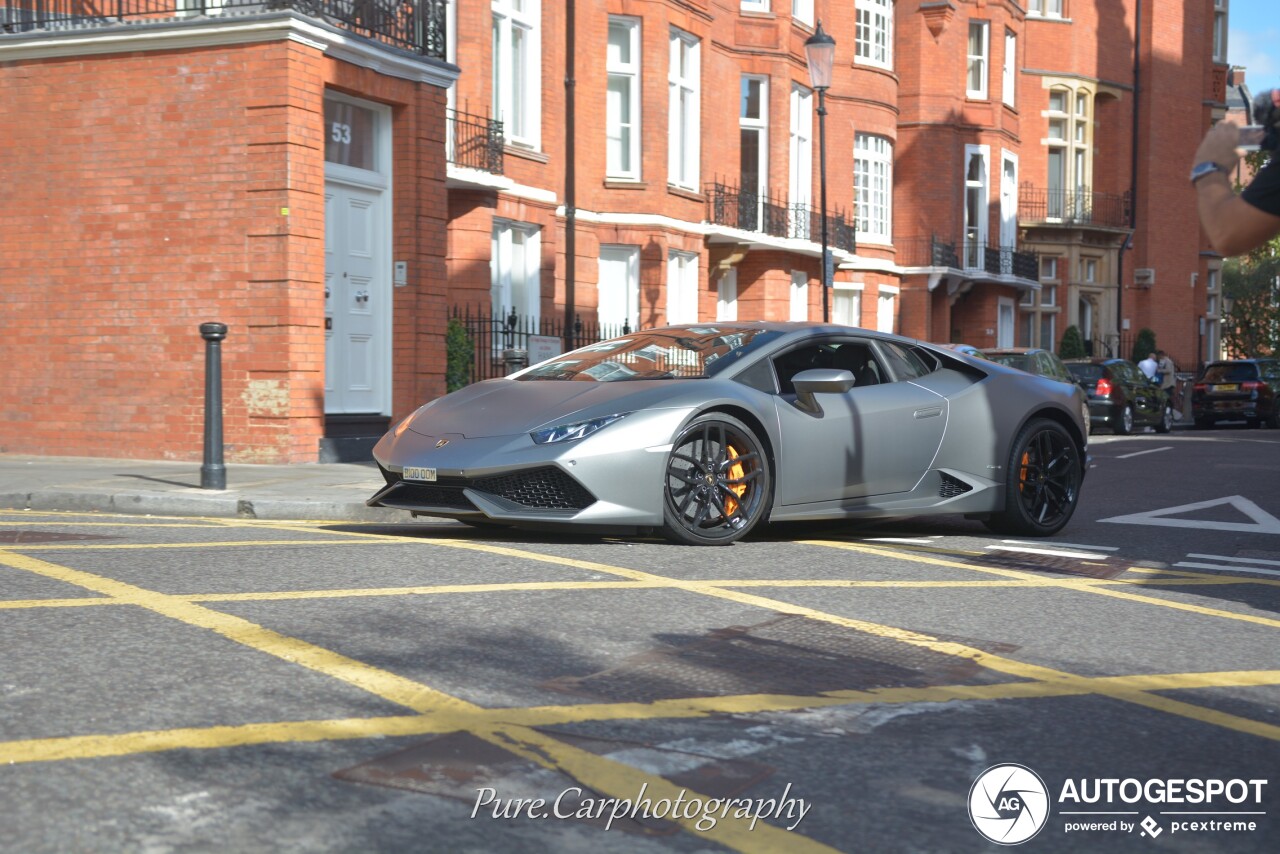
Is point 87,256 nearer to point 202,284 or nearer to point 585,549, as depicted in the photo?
point 202,284

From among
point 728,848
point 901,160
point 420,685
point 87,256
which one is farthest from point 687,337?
point 901,160

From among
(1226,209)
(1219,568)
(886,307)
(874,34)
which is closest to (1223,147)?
(1226,209)

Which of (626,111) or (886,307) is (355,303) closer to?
(626,111)

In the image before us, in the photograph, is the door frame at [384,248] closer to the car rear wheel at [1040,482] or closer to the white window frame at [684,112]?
the car rear wheel at [1040,482]

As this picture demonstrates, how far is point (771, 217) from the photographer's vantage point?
31.1 meters

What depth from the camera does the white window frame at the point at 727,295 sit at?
104 feet

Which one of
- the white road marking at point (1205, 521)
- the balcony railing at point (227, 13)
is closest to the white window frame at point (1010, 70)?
the balcony railing at point (227, 13)

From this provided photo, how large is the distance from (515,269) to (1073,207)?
29641 mm

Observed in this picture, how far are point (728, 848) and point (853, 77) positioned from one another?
33673mm

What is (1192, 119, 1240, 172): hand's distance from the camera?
14.7 feet

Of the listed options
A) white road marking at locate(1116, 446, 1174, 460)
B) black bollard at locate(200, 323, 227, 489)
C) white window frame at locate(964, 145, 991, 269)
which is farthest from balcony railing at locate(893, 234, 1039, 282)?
black bollard at locate(200, 323, 227, 489)

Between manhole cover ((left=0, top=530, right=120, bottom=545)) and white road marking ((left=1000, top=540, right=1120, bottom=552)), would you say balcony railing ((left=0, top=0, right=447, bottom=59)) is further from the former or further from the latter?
white road marking ((left=1000, top=540, right=1120, bottom=552))

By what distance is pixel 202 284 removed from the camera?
1520 cm

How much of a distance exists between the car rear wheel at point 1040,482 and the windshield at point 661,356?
1.86 m
